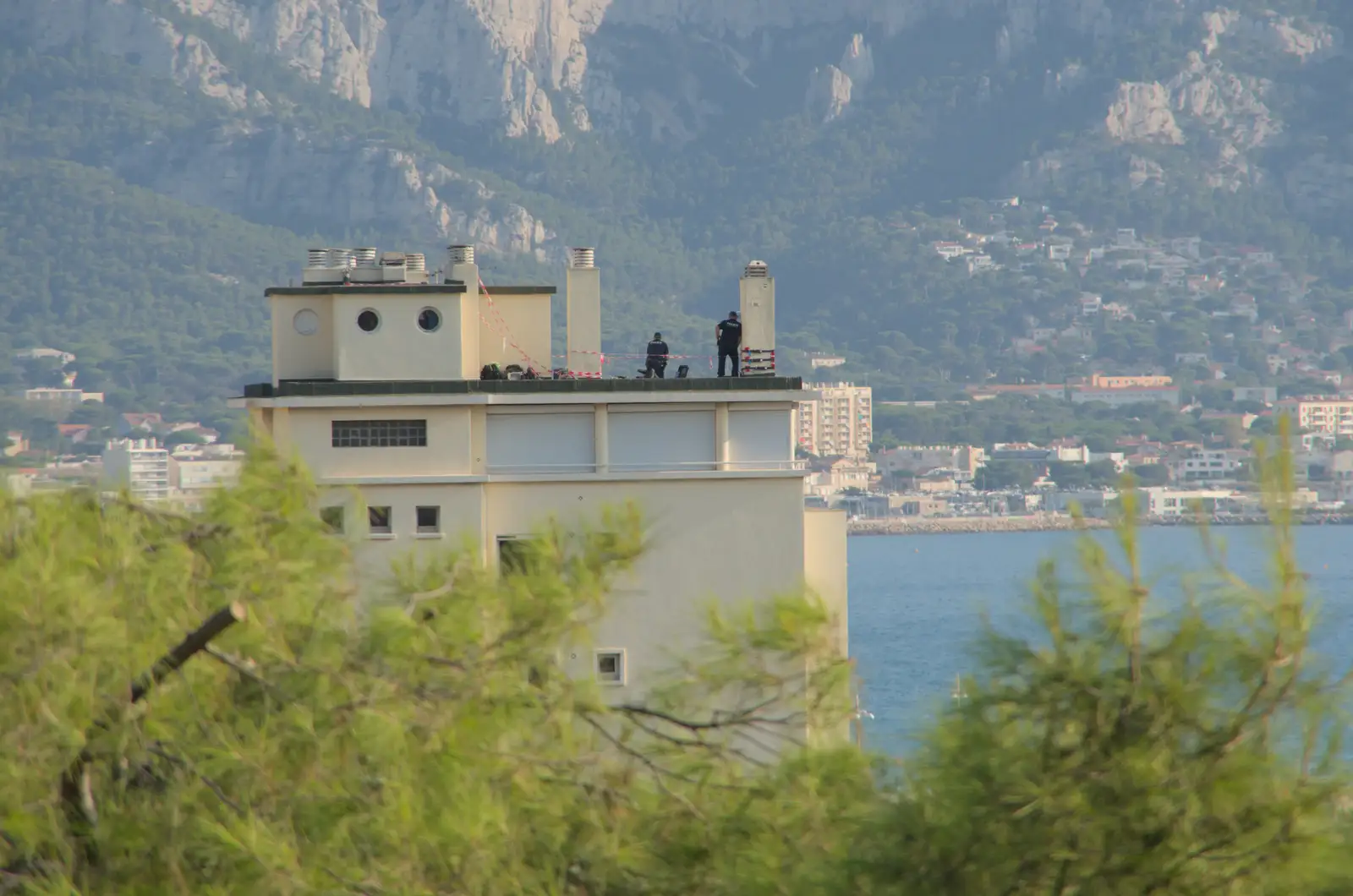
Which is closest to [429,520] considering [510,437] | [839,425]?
[510,437]

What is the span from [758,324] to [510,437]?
275 centimetres

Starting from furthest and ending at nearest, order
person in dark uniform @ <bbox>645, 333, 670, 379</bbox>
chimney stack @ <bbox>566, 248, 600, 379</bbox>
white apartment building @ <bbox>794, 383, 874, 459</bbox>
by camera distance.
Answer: white apartment building @ <bbox>794, 383, 874, 459</bbox>
person in dark uniform @ <bbox>645, 333, 670, 379</bbox>
chimney stack @ <bbox>566, 248, 600, 379</bbox>

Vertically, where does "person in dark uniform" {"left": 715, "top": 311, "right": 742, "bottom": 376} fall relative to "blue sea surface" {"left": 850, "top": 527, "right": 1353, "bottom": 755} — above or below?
above

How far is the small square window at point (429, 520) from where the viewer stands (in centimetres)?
2009

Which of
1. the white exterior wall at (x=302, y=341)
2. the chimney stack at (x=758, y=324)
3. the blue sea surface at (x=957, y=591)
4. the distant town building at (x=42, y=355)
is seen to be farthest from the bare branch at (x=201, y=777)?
the distant town building at (x=42, y=355)

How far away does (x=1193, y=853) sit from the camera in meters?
5.10

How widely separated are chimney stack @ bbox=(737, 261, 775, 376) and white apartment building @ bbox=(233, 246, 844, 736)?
1.13 feet

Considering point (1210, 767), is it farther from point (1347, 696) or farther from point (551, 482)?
point (551, 482)

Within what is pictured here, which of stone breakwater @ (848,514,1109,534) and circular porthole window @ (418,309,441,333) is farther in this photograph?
stone breakwater @ (848,514,1109,534)

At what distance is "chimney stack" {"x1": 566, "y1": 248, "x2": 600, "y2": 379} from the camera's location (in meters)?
22.0

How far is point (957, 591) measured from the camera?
115 metres

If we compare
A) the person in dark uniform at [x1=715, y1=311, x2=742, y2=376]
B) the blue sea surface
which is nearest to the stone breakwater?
the blue sea surface

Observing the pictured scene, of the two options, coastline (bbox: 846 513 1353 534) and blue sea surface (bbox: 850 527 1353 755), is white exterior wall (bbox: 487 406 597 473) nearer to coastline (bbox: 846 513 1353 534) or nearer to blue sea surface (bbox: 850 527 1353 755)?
blue sea surface (bbox: 850 527 1353 755)

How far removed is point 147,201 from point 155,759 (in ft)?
642
